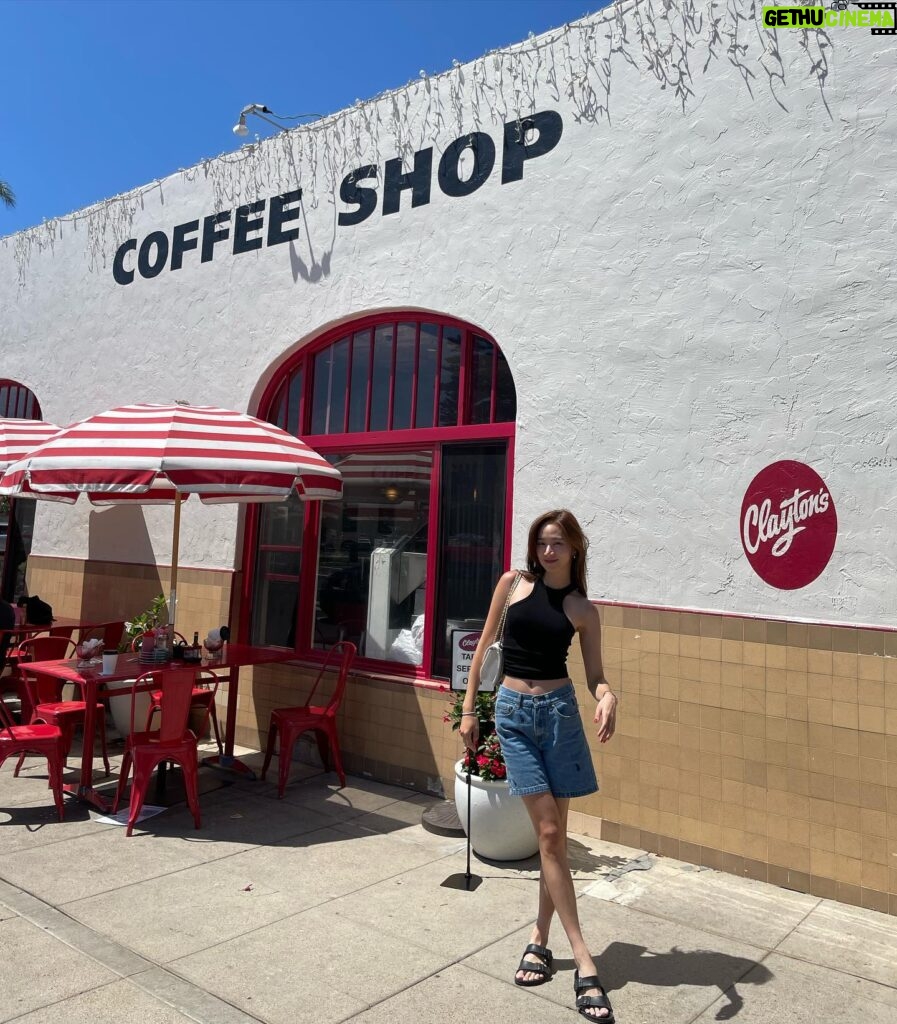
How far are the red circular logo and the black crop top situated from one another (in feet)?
5.74

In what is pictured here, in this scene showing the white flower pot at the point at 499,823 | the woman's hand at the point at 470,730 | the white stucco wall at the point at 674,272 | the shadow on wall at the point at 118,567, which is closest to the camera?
the woman's hand at the point at 470,730

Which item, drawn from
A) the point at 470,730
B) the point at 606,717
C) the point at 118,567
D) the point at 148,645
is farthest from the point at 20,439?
the point at 606,717

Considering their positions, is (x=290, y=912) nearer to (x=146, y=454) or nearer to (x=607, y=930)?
(x=607, y=930)

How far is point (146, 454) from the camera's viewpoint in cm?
545

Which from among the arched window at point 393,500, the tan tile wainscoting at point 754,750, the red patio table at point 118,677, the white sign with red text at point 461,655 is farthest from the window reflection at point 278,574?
the tan tile wainscoting at point 754,750

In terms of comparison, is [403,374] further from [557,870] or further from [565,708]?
[557,870]

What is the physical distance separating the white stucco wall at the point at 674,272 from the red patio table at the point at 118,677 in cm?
241

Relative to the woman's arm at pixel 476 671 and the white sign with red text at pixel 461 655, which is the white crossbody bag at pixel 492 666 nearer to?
the woman's arm at pixel 476 671

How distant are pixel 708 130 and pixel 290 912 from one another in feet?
16.9

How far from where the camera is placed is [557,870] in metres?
3.52

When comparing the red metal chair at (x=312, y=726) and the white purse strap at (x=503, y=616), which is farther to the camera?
the red metal chair at (x=312, y=726)

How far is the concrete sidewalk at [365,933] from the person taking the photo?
11.2ft

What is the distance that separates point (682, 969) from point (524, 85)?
578cm

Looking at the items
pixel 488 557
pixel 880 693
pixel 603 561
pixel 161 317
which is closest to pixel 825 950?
pixel 880 693
